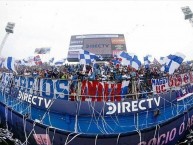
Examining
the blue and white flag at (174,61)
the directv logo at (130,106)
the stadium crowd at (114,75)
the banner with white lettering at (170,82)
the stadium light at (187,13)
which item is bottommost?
the directv logo at (130,106)

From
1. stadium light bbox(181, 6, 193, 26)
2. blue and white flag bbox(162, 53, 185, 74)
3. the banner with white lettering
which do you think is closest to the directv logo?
blue and white flag bbox(162, 53, 185, 74)

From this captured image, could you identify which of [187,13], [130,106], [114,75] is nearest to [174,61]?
[130,106]

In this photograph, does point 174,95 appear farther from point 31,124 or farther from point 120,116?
point 31,124

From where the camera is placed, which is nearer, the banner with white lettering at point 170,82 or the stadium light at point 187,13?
the banner with white lettering at point 170,82

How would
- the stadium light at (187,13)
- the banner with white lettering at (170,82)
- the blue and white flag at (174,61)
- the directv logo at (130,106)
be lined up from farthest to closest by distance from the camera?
the stadium light at (187,13), the banner with white lettering at (170,82), the blue and white flag at (174,61), the directv logo at (130,106)

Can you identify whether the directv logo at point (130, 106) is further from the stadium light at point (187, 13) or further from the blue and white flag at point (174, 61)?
the stadium light at point (187, 13)

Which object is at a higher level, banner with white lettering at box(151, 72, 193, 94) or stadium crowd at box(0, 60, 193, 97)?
stadium crowd at box(0, 60, 193, 97)

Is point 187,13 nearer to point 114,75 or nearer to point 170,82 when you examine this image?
point 114,75

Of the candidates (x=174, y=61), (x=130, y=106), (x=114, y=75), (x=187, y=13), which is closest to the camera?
(x=130, y=106)

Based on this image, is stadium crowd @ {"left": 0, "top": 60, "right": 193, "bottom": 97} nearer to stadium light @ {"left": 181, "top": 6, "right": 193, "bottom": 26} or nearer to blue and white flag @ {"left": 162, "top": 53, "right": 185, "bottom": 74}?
blue and white flag @ {"left": 162, "top": 53, "right": 185, "bottom": 74}

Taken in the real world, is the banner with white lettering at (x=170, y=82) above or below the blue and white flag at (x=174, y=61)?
below

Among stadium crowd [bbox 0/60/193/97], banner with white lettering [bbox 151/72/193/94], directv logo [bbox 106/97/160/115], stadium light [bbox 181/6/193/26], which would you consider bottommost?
directv logo [bbox 106/97/160/115]

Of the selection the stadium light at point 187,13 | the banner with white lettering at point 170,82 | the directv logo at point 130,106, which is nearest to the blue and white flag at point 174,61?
the banner with white lettering at point 170,82

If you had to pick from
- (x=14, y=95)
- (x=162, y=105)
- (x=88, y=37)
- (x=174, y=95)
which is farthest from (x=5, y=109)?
(x=88, y=37)
